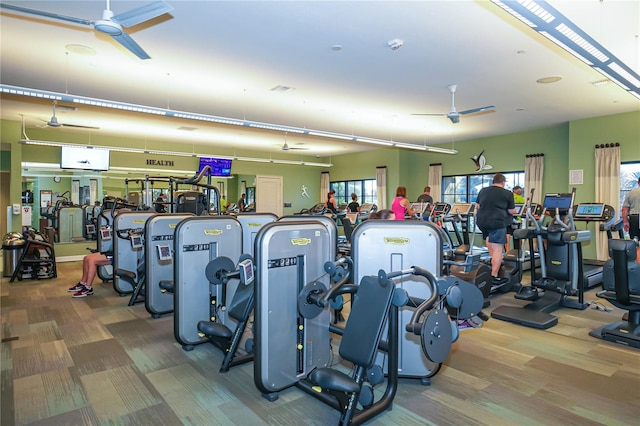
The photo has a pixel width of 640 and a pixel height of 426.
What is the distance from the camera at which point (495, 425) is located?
7.59 feet

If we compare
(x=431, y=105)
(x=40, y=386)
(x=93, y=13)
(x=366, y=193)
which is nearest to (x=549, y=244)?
(x=431, y=105)

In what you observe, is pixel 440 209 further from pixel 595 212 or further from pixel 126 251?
pixel 126 251

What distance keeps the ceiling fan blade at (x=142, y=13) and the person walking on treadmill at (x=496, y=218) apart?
4.99m

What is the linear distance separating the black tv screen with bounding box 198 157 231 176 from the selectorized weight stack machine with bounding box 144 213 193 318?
7989mm

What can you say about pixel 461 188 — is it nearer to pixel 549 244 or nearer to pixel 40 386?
pixel 549 244

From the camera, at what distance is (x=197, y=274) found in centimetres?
367

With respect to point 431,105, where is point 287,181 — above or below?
below

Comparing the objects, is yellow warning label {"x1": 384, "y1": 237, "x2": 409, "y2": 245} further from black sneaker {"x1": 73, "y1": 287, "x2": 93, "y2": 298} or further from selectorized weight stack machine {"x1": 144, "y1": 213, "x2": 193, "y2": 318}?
black sneaker {"x1": 73, "y1": 287, "x2": 93, "y2": 298}

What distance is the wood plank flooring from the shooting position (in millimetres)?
2422

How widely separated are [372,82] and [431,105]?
1878 millimetres

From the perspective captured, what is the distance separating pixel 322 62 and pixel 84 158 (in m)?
7.72

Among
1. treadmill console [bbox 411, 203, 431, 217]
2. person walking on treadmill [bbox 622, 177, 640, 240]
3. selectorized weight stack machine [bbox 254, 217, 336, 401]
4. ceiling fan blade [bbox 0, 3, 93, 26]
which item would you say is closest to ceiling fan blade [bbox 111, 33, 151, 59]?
ceiling fan blade [bbox 0, 3, 93, 26]

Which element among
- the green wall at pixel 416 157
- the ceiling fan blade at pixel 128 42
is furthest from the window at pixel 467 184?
the ceiling fan blade at pixel 128 42

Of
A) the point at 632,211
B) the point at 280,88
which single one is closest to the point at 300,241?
the point at 280,88
